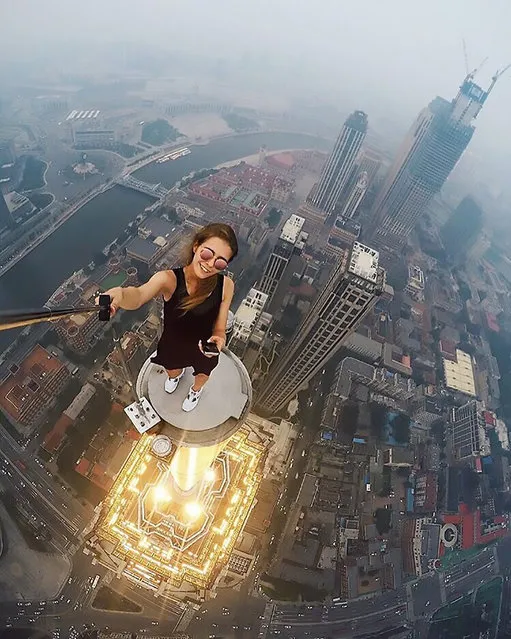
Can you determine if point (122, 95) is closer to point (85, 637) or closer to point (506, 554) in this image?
point (85, 637)

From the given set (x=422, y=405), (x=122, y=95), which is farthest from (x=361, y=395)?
(x=122, y=95)

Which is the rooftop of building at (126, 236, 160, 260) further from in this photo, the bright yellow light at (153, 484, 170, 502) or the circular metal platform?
the circular metal platform

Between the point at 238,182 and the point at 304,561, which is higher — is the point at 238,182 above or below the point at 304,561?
above

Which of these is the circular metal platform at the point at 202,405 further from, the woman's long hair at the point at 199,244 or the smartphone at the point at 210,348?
the woman's long hair at the point at 199,244

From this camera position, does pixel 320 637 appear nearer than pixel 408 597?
Yes

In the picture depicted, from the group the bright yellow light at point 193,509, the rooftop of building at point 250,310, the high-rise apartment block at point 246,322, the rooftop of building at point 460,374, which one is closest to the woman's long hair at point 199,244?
the bright yellow light at point 193,509

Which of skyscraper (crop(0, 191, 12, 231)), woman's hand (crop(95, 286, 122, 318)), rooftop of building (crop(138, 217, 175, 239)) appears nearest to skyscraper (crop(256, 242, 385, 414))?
woman's hand (crop(95, 286, 122, 318))
